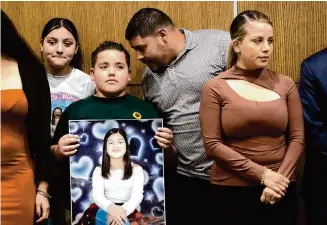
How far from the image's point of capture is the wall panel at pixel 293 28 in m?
2.40

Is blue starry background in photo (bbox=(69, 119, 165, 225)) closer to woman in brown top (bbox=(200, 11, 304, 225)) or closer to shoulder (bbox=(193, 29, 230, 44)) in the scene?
woman in brown top (bbox=(200, 11, 304, 225))

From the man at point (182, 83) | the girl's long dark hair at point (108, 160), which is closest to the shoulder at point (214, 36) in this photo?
the man at point (182, 83)

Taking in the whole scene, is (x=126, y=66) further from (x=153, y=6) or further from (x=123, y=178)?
(x=153, y=6)

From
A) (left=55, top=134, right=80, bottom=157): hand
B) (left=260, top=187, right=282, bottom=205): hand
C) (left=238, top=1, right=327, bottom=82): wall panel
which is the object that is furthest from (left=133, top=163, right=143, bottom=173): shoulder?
(left=238, top=1, right=327, bottom=82): wall panel

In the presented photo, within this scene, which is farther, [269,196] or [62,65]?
[62,65]

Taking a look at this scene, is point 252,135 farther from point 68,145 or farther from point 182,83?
point 68,145

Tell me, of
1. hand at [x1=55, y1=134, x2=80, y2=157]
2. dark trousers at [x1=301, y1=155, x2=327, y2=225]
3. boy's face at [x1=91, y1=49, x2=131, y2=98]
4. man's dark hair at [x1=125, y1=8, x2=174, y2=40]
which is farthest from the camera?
man's dark hair at [x1=125, y1=8, x2=174, y2=40]

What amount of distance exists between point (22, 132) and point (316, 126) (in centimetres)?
113


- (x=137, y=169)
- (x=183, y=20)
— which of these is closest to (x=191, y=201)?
(x=137, y=169)

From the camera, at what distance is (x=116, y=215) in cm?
170

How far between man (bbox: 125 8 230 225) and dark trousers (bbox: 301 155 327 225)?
447mm

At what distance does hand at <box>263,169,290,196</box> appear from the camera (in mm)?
1638

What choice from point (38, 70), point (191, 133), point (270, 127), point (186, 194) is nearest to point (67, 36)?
point (38, 70)

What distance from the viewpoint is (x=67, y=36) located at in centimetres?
218
